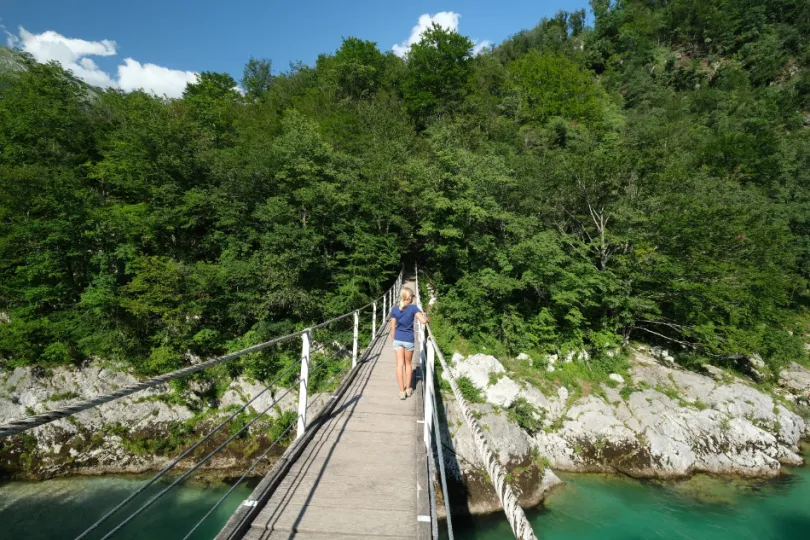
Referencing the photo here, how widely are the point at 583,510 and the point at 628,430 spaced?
384cm

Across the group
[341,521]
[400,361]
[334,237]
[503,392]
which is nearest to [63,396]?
[334,237]

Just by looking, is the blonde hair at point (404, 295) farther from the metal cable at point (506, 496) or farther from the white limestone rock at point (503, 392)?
the white limestone rock at point (503, 392)

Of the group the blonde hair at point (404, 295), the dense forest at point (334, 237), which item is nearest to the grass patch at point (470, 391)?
the dense forest at point (334, 237)

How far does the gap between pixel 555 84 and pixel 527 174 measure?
19622mm

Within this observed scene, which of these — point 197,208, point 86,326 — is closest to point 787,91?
point 197,208

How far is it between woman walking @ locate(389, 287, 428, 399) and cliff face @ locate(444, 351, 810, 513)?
538 centimetres

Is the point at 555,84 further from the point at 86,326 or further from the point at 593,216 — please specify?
the point at 86,326

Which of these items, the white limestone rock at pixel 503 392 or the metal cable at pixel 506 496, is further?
the white limestone rock at pixel 503 392

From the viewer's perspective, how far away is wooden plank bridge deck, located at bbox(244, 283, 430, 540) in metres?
2.99

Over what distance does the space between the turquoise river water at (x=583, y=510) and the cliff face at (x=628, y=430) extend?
1.77 feet

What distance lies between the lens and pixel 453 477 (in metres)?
9.67

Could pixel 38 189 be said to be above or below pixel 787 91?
below

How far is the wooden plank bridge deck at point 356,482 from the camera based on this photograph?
9.81 ft

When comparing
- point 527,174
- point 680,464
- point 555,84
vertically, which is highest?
point 555,84
